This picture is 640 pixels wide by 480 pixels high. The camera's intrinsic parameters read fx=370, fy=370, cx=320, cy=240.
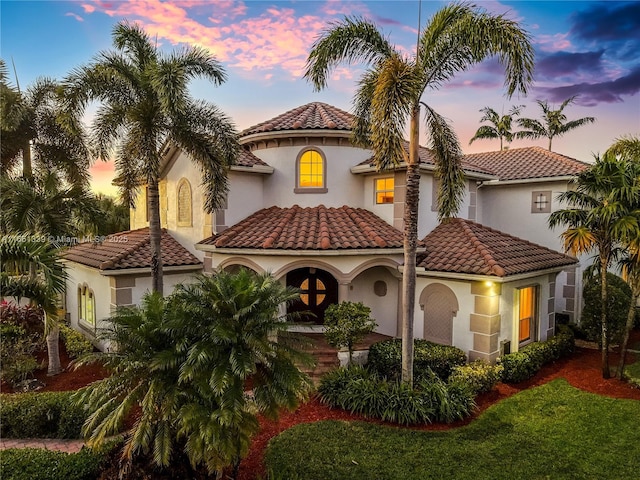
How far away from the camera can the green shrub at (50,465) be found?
626cm

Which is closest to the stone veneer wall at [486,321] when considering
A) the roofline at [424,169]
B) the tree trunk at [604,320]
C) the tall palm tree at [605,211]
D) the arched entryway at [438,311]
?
the arched entryway at [438,311]

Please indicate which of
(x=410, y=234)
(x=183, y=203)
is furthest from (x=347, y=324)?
(x=183, y=203)

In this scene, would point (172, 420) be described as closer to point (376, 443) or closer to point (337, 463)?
point (337, 463)

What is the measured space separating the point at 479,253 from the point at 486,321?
7.68 feet

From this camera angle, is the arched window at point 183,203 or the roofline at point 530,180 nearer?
the arched window at point 183,203

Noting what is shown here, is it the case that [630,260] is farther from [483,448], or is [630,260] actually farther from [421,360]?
[483,448]

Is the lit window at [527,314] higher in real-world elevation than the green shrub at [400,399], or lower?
higher

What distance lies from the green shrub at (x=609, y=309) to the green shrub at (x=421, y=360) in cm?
747

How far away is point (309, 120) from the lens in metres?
16.0

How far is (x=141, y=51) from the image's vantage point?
1156 centimetres

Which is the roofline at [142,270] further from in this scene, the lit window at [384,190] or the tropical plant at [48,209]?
the lit window at [384,190]

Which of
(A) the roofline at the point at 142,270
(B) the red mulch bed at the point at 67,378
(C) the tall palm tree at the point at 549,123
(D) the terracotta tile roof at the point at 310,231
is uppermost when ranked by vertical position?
(C) the tall palm tree at the point at 549,123

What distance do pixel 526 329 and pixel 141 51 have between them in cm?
1639

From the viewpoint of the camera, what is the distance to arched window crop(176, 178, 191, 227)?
628 inches
